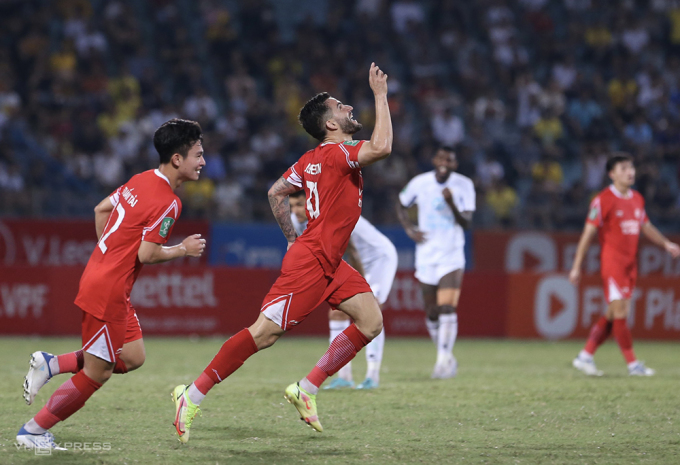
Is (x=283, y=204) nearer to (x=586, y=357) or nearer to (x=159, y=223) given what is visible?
(x=159, y=223)

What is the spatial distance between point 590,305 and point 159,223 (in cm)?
1101

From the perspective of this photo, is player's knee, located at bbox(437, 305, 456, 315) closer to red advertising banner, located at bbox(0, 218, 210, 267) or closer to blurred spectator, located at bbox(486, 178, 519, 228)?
red advertising banner, located at bbox(0, 218, 210, 267)

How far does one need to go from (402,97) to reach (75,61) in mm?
7335

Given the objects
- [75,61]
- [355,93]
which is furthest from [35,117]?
[355,93]

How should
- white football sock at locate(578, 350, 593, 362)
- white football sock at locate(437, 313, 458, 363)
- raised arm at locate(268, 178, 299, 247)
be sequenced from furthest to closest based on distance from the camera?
white football sock at locate(578, 350, 593, 362), white football sock at locate(437, 313, 458, 363), raised arm at locate(268, 178, 299, 247)

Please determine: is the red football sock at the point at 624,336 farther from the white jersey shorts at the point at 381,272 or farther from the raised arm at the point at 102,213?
the raised arm at the point at 102,213

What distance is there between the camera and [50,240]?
15945 millimetres

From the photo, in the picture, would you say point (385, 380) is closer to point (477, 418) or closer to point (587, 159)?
point (477, 418)

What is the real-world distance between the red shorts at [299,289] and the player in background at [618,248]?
15.7 ft

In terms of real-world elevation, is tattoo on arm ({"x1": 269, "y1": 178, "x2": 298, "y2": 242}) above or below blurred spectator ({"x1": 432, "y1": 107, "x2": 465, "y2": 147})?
below

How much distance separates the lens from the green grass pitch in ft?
17.5

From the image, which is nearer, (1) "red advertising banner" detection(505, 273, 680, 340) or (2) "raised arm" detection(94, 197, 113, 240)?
(2) "raised arm" detection(94, 197, 113, 240)

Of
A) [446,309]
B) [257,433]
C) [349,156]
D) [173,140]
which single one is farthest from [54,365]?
[446,309]

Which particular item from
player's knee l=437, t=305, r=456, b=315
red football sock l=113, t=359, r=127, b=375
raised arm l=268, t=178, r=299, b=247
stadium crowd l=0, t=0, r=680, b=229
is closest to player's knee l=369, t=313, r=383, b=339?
raised arm l=268, t=178, r=299, b=247
